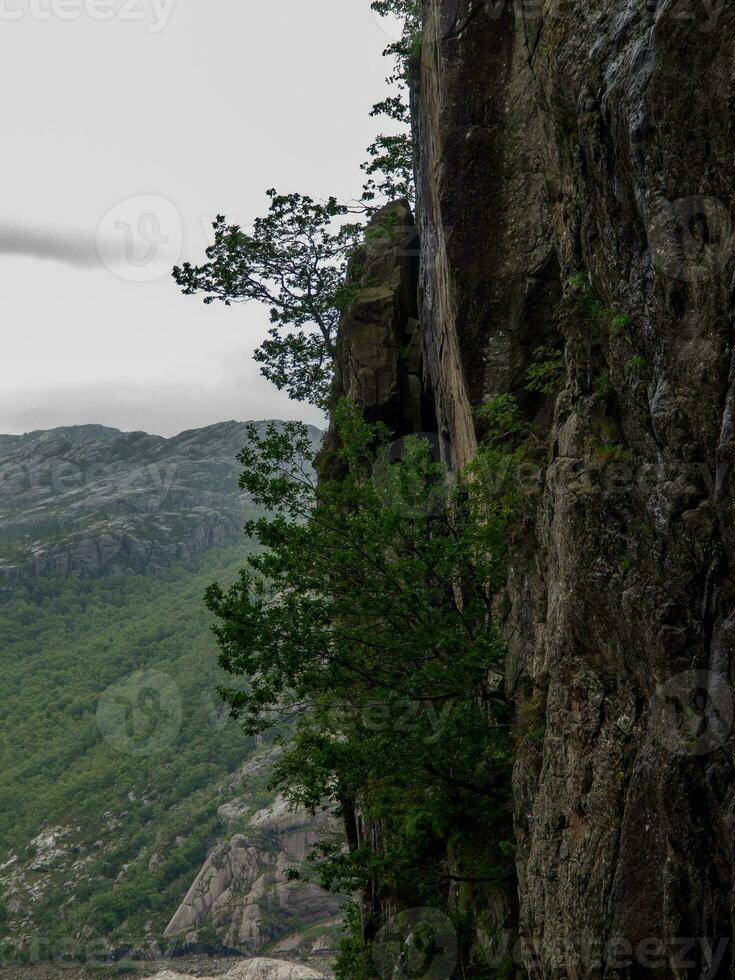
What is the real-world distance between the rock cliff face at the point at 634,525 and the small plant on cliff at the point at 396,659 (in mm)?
1357

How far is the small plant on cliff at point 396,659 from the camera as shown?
41.0 ft

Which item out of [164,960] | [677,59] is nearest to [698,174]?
[677,59]

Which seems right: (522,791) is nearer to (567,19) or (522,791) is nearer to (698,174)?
(698,174)

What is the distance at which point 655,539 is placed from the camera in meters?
7.73

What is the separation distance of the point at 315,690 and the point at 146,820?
105462 mm

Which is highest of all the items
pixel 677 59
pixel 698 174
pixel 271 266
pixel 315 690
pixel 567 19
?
pixel 271 266

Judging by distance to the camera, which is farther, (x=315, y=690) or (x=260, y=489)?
(x=260, y=489)

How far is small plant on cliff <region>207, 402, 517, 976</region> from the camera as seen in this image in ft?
41.0
